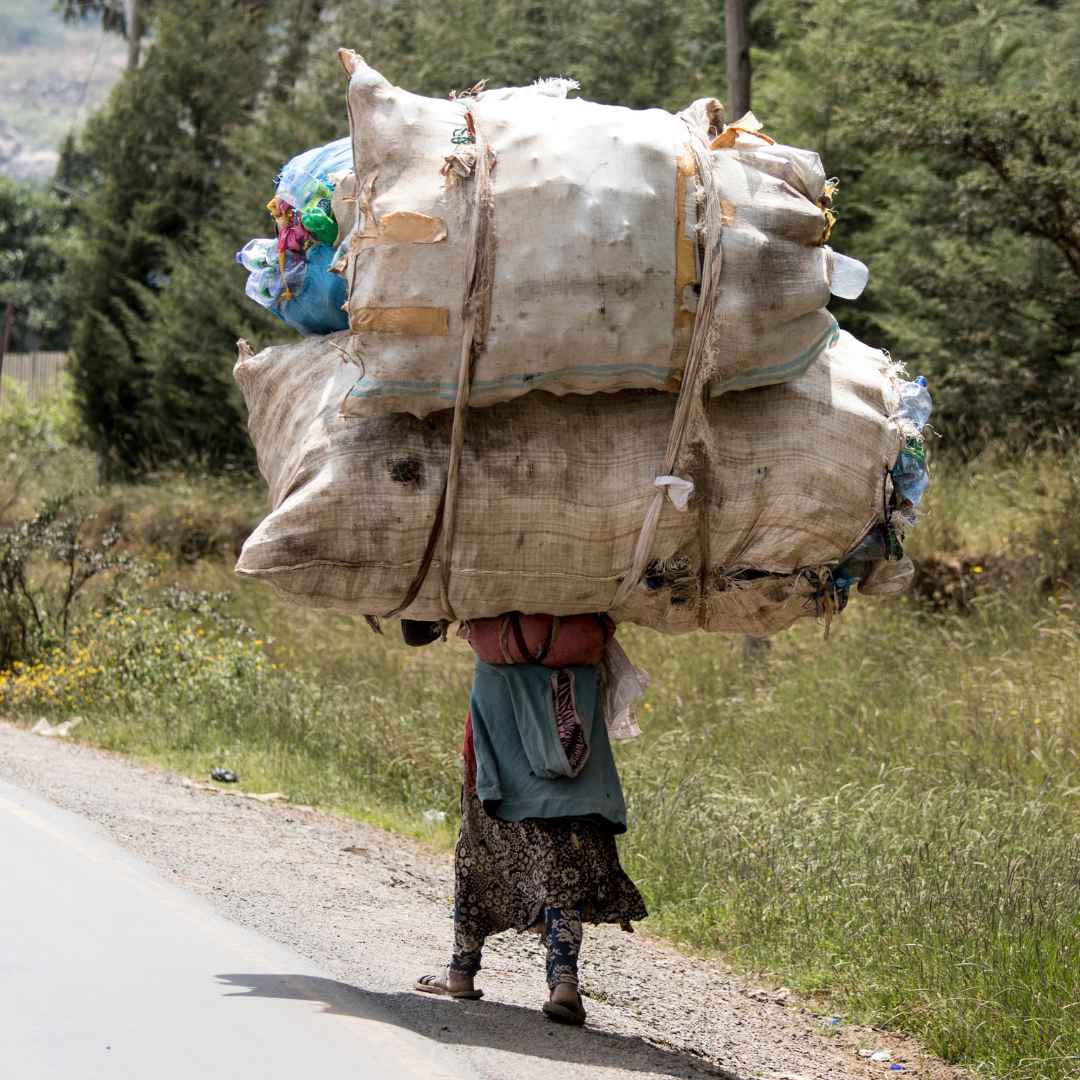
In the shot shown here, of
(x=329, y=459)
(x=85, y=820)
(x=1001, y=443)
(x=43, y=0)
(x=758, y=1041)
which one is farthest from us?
(x=43, y=0)

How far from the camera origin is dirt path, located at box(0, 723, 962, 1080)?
3.31 meters

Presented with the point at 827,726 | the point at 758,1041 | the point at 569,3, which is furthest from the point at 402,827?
the point at 569,3

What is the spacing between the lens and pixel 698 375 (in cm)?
312

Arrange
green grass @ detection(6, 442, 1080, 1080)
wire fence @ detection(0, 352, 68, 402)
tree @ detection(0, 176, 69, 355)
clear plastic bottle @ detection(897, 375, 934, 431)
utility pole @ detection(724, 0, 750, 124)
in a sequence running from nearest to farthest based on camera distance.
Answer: clear plastic bottle @ detection(897, 375, 934, 431) < green grass @ detection(6, 442, 1080, 1080) < utility pole @ detection(724, 0, 750, 124) < wire fence @ detection(0, 352, 68, 402) < tree @ detection(0, 176, 69, 355)

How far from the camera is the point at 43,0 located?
642 feet

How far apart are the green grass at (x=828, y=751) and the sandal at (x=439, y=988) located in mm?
1439

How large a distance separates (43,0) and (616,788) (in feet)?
741

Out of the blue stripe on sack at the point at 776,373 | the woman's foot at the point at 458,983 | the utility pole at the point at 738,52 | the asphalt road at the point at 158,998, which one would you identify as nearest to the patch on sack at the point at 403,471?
the blue stripe on sack at the point at 776,373

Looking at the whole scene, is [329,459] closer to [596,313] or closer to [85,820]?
[596,313]

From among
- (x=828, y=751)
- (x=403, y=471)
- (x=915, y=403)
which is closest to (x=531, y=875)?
(x=403, y=471)

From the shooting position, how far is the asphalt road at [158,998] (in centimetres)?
284

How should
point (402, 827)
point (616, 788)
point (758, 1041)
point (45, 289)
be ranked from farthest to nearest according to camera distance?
point (45, 289) < point (402, 827) < point (758, 1041) < point (616, 788)

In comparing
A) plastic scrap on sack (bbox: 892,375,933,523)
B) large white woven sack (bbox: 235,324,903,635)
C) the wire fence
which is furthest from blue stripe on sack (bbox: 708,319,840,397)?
the wire fence

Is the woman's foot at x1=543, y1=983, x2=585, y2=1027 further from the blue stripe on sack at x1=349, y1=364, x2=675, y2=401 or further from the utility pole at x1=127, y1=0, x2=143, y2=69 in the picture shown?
the utility pole at x1=127, y1=0, x2=143, y2=69
